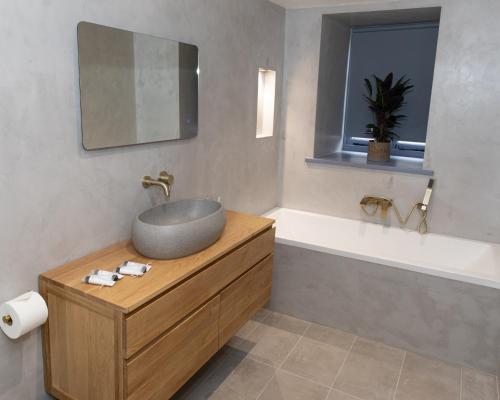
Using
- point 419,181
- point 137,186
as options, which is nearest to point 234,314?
point 137,186

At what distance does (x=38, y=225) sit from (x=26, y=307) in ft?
1.01

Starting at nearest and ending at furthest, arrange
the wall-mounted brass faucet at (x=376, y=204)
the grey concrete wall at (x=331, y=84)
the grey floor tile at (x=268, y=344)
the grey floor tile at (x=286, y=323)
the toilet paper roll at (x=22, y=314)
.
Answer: the toilet paper roll at (x=22, y=314), the grey floor tile at (x=268, y=344), the grey floor tile at (x=286, y=323), the wall-mounted brass faucet at (x=376, y=204), the grey concrete wall at (x=331, y=84)

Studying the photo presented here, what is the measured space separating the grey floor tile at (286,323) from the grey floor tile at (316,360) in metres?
0.11

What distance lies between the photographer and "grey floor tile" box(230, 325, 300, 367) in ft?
8.18

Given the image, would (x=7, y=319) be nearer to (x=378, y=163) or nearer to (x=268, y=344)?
(x=268, y=344)

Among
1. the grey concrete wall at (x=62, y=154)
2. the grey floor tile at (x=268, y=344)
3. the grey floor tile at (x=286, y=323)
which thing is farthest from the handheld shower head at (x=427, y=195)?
the grey concrete wall at (x=62, y=154)

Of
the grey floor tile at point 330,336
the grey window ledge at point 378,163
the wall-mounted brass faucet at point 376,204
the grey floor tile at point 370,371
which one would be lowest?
the grey floor tile at point 370,371

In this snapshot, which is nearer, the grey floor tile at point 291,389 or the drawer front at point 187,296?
the drawer front at point 187,296

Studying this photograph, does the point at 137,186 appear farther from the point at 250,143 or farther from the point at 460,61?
the point at 460,61

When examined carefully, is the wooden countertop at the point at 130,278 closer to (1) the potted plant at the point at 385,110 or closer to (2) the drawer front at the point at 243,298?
(2) the drawer front at the point at 243,298

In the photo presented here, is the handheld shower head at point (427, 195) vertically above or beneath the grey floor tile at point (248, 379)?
above

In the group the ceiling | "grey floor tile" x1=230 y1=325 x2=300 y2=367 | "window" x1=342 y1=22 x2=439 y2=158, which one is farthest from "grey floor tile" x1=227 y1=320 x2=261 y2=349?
the ceiling

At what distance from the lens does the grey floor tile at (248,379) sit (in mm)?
2214

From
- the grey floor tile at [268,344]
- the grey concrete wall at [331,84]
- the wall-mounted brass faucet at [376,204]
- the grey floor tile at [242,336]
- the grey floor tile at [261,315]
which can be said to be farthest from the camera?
the grey concrete wall at [331,84]
